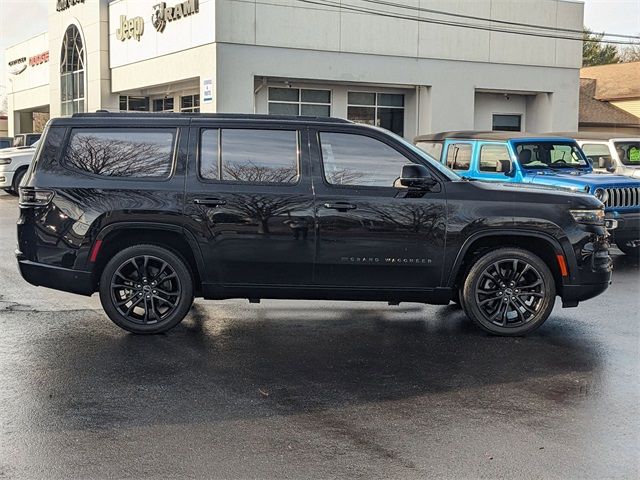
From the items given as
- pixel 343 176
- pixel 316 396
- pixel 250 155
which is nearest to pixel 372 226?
pixel 343 176

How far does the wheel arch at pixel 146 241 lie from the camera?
713 cm

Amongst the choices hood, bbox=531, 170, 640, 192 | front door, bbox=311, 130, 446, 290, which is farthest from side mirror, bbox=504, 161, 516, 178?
front door, bbox=311, 130, 446, 290

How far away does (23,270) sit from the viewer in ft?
24.0

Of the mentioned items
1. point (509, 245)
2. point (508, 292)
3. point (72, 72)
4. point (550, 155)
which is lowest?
point (508, 292)

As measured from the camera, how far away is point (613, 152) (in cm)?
1480

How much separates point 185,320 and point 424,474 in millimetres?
4303

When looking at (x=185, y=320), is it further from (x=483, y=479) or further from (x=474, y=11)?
(x=474, y=11)

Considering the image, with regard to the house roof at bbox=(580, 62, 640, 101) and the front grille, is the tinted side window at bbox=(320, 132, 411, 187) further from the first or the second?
the house roof at bbox=(580, 62, 640, 101)

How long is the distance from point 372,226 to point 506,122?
96.3ft

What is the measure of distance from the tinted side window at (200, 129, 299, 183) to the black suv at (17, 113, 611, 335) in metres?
0.01

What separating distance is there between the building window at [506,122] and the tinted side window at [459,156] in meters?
21.8

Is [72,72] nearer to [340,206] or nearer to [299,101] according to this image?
[299,101]

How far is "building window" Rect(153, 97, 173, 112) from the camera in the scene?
3708 centimetres

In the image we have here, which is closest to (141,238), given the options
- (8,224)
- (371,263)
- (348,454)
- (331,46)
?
(371,263)
